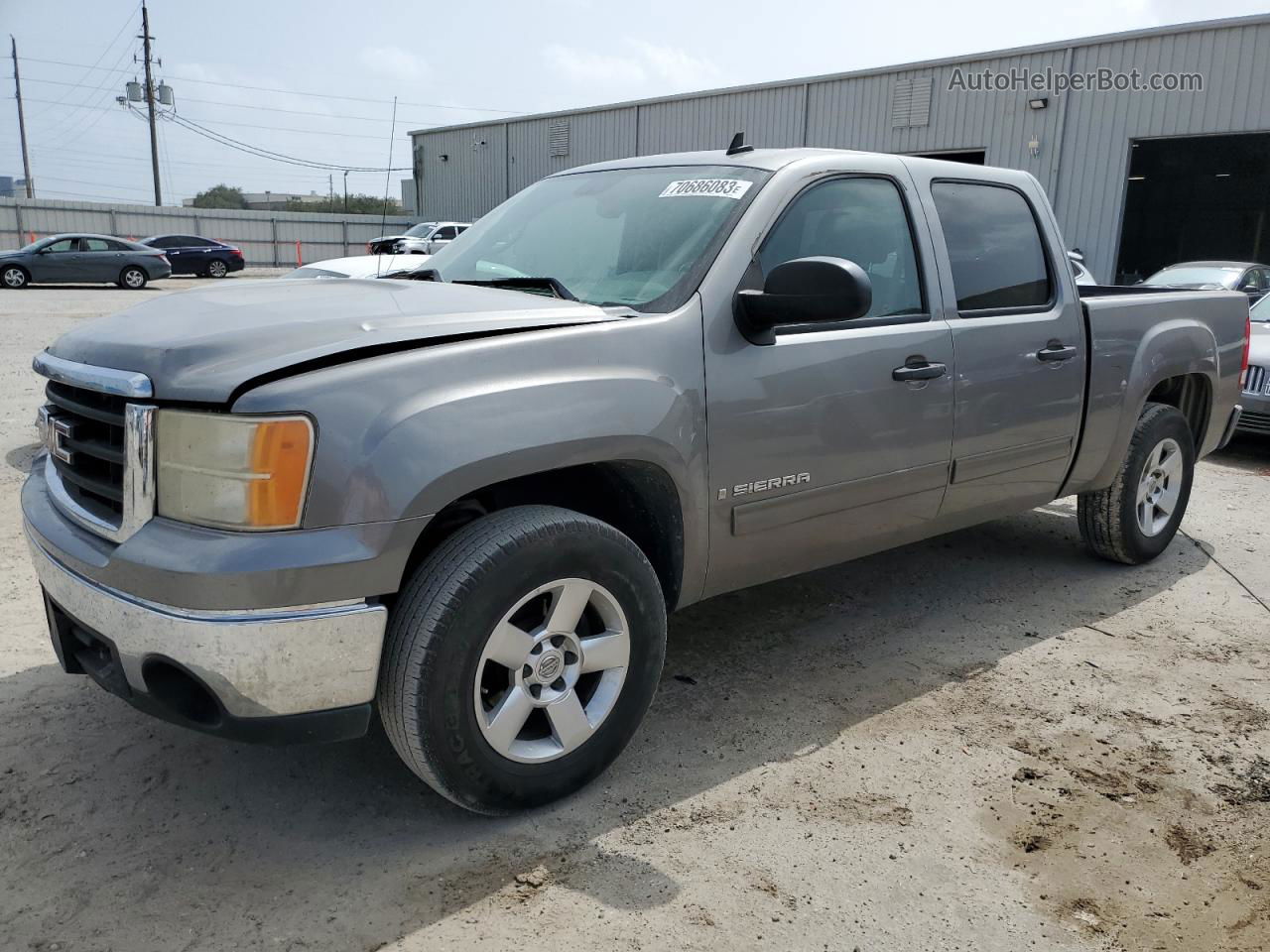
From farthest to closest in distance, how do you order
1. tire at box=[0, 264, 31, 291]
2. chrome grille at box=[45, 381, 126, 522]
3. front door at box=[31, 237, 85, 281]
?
front door at box=[31, 237, 85, 281] < tire at box=[0, 264, 31, 291] < chrome grille at box=[45, 381, 126, 522]

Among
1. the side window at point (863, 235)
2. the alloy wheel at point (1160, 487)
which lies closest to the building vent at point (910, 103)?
the alloy wheel at point (1160, 487)

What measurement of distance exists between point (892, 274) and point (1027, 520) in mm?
2980

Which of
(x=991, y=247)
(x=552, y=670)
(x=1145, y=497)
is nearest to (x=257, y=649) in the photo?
(x=552, y=670)

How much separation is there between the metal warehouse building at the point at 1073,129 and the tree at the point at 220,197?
4338 centimetres

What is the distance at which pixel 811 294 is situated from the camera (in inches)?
116

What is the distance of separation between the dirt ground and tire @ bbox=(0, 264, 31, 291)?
22687 millimetres

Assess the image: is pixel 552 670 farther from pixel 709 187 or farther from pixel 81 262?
pixel 81 262

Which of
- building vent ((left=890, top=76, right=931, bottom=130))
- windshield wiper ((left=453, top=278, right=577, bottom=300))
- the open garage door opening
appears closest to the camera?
windshield wiper ((left=453, top=278, right=577, bottom=300))

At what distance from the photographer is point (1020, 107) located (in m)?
20.8

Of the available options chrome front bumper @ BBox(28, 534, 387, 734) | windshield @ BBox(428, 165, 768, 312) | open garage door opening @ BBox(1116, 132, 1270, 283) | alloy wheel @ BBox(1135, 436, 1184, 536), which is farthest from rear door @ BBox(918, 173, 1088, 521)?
open garage door opening @ BBox(1116, 132, 1270, 283)

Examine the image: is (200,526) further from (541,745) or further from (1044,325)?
(1044,325)

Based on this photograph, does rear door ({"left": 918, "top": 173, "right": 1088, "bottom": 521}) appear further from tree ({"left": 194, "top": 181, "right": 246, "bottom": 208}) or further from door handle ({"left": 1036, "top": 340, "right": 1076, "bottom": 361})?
tree ({"left": 194, "top": 181, "right": 246, "bottom": 208})

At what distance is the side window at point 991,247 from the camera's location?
3.98 meters

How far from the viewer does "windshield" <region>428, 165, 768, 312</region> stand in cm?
322
